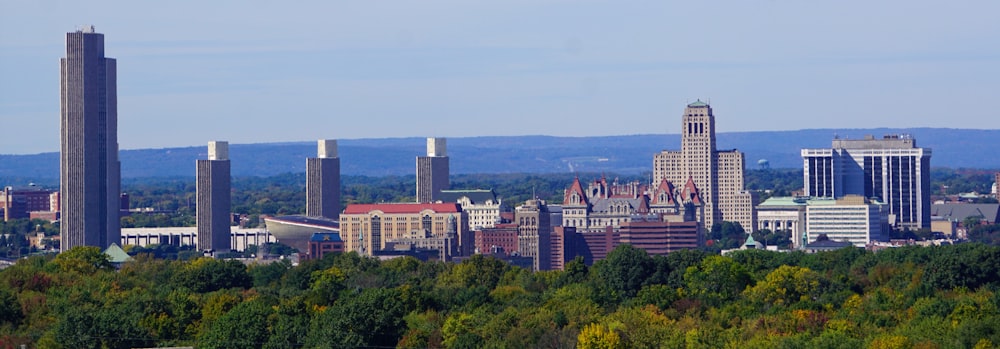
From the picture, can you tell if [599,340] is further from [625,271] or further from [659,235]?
[659,235]

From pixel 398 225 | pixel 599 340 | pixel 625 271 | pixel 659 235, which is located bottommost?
pixel 659 235

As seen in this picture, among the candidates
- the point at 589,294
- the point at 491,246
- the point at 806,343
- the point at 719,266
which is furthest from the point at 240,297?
the point at 491,246

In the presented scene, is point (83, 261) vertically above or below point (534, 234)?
above

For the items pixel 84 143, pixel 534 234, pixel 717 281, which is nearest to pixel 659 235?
pixel 534 234

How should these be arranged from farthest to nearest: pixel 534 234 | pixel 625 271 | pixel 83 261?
pixel 534 234, pixel 83 261, pixel 625 271

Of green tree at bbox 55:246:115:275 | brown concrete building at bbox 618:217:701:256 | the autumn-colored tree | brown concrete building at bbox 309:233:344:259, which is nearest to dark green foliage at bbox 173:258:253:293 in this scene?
green tree at bbox 55:246:115:275

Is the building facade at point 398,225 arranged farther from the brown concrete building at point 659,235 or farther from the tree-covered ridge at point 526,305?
the tree-covered ridge at point 526,305

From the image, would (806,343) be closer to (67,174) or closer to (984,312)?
(984,312)
